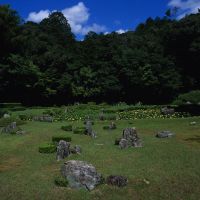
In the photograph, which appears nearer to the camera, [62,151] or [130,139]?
[62,151]

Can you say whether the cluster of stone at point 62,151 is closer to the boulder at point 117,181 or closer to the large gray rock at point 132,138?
the large gray rock at point 132,138

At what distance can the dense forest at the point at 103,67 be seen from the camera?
7338 centimetres

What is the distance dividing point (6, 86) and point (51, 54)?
10.9 metres

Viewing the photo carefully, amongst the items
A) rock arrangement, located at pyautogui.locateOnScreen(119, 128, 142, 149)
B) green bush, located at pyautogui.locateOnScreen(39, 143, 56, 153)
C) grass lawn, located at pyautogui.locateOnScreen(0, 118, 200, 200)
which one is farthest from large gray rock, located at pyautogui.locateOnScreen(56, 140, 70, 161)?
rock arrangement, located at pyautogui.locateOnScreen(119, 128, 142, 149)

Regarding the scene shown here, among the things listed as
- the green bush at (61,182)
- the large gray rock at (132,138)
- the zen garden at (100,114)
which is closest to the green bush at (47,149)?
the zen garden at (100,114)

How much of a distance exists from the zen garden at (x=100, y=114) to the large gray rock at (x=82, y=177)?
0.05 meters

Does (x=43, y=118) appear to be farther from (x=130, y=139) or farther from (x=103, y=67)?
(x=103, y=67)

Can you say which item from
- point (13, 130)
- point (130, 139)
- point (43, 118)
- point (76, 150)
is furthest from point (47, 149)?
point (43, 118)

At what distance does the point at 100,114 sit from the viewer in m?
52.7

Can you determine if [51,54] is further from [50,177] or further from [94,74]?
[50,177]

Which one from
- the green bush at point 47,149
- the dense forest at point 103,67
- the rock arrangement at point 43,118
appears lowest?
the green bush at point 47,149

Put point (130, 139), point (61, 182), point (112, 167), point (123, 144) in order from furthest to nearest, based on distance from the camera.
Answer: point (130, 139) → point (123, 144) → point (112, 167) → point (61, 182)

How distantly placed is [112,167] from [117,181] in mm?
3226

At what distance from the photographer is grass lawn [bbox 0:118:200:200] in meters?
19.2
